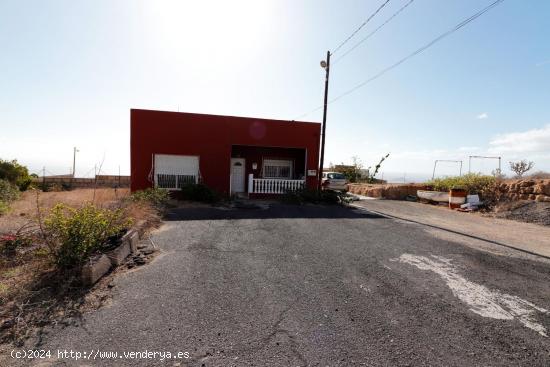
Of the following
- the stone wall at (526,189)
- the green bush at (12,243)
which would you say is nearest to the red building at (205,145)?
the stone wall at (526,189)

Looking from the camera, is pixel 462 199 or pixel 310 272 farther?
pixel 462 199

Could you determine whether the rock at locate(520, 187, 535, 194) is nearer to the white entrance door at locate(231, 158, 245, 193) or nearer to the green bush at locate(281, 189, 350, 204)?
the green bush at locate(281, 189, 350, 204)

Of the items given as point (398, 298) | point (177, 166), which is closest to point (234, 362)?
point (398, 298)

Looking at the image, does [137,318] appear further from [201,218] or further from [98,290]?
[201,218]

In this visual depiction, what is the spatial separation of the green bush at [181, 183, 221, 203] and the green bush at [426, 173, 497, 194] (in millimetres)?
11375

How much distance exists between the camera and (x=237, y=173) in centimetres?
1716

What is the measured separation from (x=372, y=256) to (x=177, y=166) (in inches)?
441

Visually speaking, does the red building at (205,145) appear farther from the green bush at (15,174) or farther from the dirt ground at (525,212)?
the dirt ground at (525,212)

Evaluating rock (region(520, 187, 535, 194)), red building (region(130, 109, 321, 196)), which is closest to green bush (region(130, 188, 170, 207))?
red building (region(130, 109, 321, 196))

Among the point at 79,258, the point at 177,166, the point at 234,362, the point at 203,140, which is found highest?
the point at 203,140

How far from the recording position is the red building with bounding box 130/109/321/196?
562 inches

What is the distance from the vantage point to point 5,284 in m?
4.01

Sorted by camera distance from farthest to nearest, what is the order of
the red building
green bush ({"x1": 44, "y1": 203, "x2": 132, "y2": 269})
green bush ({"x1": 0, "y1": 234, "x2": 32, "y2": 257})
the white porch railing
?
1. the white porch railing
2. the red building
3. green bush ({"x1": 0, "y1": 234, "x2": 32, "y2": 257})
4. green bush ({"x1": 44, "y1": 203, "x2": 132, "y2": 269})

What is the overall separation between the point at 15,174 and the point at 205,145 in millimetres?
10545
